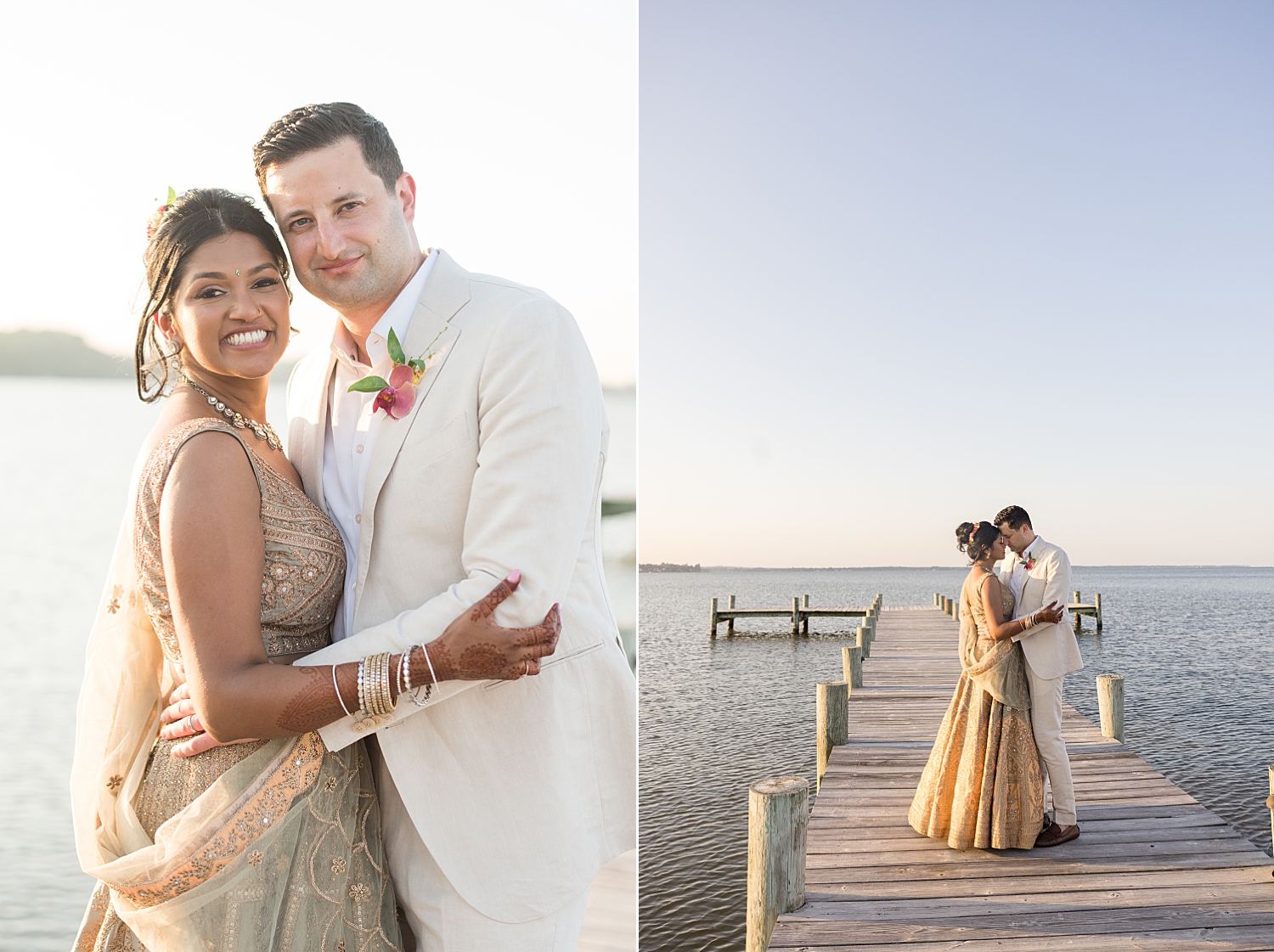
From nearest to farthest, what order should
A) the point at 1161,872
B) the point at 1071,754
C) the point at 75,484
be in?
the point at 1161,872
the point at 1071,754
the point at 75,484

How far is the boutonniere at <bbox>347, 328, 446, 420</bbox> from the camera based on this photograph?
1.41m

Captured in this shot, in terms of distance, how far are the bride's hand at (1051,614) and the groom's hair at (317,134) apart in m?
3.29

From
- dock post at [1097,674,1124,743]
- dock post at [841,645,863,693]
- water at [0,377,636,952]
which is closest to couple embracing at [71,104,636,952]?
dock post at [1097,674,1124,743]

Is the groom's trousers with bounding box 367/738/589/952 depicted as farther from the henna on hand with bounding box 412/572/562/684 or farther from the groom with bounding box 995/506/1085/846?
the groom with bounding box 995/506/1085/846

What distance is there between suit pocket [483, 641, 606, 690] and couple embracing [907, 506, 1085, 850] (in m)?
2.76

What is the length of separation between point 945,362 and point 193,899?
49.5 meters

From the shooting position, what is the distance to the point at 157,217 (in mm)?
1503

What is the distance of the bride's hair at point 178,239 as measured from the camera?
1.46 m

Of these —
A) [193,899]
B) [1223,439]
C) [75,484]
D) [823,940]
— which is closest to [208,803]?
[193,899]

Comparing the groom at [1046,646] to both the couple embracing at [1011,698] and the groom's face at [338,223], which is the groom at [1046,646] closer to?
the couple embracing at [1011,698]

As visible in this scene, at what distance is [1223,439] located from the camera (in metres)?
49.7

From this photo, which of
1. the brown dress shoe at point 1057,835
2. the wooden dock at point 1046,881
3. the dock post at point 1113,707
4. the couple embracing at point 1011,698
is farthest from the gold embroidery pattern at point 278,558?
the dock post at point 1113,707

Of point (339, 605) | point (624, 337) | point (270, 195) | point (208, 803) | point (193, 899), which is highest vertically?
point (624, 337)

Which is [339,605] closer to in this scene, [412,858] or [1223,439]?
[412,858]
